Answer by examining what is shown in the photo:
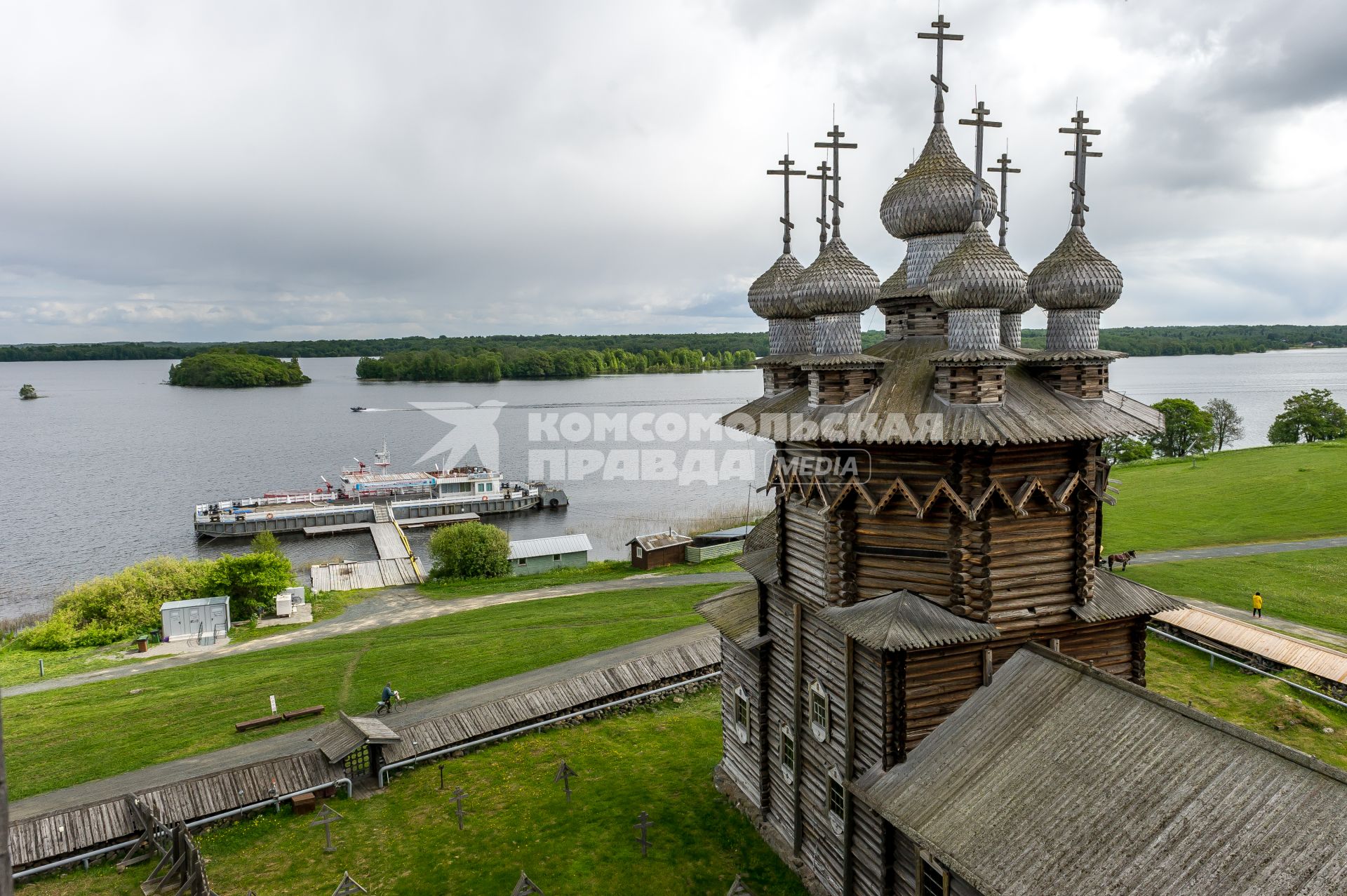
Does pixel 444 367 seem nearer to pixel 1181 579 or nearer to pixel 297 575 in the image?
pixel 297 575

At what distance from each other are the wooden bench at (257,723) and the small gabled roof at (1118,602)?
→ 61.1 feet

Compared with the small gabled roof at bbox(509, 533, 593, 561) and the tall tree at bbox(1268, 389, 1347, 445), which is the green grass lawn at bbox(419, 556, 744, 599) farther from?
the tall tree at bbox(1268, 389, 1347, 445)

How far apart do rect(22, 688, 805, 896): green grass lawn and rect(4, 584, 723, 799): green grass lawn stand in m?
4.96

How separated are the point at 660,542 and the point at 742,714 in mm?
23547

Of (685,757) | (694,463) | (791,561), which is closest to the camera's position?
(791,561)

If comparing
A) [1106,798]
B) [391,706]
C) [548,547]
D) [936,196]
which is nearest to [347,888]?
[391,706]

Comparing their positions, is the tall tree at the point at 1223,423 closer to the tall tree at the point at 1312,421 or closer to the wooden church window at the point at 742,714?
the tall tree at the point at 1312,421

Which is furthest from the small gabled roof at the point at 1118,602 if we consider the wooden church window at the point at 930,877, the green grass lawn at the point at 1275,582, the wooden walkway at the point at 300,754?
the green grass lawn at the point at 1275,582

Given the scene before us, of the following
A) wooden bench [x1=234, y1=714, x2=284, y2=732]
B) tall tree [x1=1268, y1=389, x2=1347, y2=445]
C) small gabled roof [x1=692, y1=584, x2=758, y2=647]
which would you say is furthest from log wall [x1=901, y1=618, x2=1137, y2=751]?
tall tree [x1=1268, y1=389, x2=1347, y2=445]

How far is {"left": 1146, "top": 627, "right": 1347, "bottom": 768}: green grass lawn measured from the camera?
1723 cm

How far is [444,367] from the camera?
177 metres

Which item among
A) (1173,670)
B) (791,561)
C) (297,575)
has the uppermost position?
(791,561)

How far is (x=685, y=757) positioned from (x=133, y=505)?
6036 cm

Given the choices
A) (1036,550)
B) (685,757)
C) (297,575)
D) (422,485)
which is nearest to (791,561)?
(1036,550)
